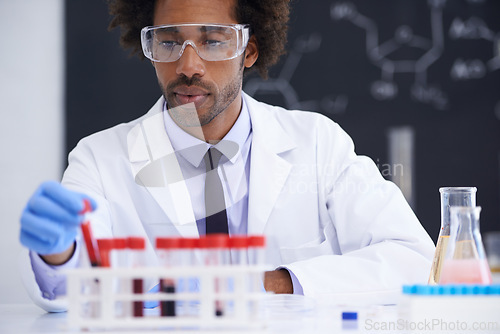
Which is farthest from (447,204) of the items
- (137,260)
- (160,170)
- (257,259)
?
(160,170)

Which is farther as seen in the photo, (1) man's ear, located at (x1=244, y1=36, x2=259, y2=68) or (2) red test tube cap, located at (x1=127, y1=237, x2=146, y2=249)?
(1) man's ear, located at (x1=244, y1=36, x2=259, y2=68)

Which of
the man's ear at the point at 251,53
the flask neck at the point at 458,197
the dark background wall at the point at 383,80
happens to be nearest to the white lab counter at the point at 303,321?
the flask neck at the point at 458,197

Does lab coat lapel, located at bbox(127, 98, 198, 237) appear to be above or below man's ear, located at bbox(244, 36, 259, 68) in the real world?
below

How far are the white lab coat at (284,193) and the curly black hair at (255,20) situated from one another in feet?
1.28

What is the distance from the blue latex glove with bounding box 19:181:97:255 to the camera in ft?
2.67

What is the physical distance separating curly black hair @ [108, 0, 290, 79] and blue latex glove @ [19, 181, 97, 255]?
143cm

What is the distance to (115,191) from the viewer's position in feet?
6.08

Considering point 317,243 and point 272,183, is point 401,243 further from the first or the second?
point 272,183

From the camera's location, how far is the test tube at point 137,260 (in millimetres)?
794

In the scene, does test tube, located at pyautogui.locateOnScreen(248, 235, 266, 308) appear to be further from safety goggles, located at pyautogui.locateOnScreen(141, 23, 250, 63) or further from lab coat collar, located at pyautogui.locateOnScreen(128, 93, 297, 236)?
safety goggles, located at pyautogui.locateOnScreen(141, 23, 250, 63)

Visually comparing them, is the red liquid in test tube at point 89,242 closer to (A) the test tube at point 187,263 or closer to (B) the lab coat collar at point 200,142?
(A) the test tube at point 187,263

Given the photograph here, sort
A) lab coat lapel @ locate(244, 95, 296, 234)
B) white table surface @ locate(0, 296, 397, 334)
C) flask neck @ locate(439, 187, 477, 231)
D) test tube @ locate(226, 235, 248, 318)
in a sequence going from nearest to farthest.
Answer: test tube @ locate(226, 235, 248, 318), white table surface @ locate(0, 296, 397, 334), flask neck @ locate(439, 187, 477, 231), lab coat lapel @ locate(244, 95, 296, 234)

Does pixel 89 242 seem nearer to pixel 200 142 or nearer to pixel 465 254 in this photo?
pixel 465 254

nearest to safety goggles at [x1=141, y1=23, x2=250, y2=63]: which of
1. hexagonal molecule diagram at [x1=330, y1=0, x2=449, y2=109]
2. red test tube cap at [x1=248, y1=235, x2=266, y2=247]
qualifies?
red test tube cap at [x1=248, y1=235, x2=266, y2=247]
